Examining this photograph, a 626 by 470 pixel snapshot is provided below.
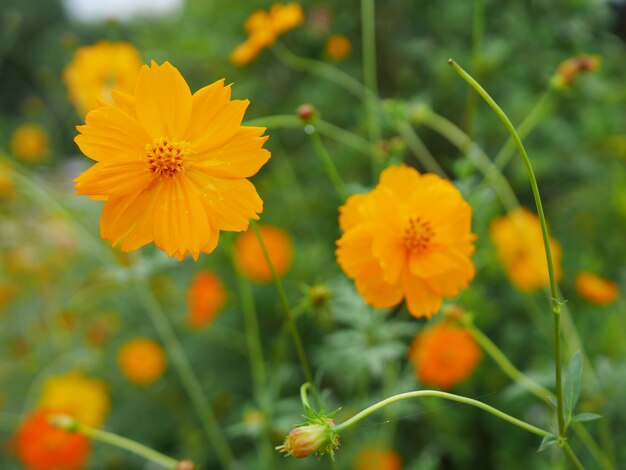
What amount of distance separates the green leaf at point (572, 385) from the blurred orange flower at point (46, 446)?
904 millimetres

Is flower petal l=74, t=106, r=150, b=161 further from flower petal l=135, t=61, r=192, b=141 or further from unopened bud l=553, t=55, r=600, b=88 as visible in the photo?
unopened bud l=553, t=55, r=600, b=88

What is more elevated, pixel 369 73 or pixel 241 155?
pixel 369 73

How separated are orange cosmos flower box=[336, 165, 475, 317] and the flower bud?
150 mm

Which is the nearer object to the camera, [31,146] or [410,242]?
[410,242]

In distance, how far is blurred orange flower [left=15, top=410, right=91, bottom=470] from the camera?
3.59 feet

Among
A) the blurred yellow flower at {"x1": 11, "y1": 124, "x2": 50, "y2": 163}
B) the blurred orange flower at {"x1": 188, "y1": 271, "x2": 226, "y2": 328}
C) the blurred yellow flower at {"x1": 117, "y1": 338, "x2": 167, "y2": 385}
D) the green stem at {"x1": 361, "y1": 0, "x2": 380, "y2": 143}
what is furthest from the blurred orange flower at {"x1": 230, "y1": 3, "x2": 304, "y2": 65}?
the blurred yellow flower at {"x1": 11, "y1": 124, "x2": 50, "y2": 163}

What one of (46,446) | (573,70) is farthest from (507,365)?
(46,446)

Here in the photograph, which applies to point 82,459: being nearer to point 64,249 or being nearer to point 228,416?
point 228,416

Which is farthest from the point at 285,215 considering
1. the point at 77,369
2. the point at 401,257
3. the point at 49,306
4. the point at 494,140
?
the point at 401,257

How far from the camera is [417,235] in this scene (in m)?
0.56

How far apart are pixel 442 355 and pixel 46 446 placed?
0.70 m

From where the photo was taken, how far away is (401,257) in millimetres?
554

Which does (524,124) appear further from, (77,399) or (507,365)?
(77,399)

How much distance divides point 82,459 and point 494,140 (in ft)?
3.51
